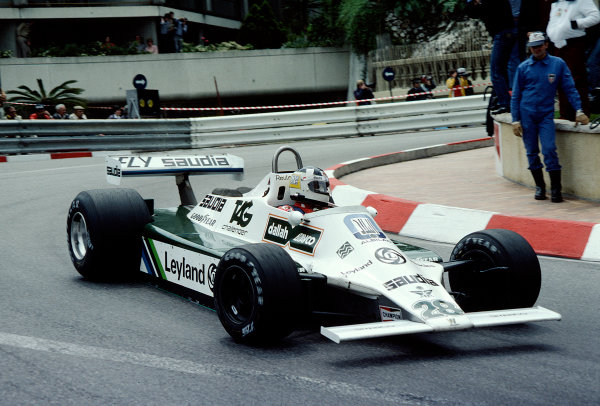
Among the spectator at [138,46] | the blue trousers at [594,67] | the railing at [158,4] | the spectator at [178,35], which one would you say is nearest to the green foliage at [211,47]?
the spectator at [178,35]

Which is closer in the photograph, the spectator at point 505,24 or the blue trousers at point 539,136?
the blue trousers at point 539,136

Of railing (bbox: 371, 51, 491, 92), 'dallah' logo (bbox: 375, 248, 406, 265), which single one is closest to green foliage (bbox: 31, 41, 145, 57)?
railing (bbox: 371, 51, 491, 92)

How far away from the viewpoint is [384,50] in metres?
31.8

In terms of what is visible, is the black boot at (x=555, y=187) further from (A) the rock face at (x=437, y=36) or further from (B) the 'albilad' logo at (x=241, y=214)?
(A) the rock face at (x=437, y=36)

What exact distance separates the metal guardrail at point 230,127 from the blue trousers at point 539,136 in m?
9.75

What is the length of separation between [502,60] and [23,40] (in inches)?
995

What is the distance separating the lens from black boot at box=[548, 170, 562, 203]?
810 cm

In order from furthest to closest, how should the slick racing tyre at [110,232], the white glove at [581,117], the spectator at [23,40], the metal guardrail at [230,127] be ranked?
the spectator at [23,40] → the metal guardrail at [230,127] → the white glove at [581,117] → the slick racing tyre at [110,232]

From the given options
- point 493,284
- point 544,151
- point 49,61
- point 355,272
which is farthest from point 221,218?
point 49,61

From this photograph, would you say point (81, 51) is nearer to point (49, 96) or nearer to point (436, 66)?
point (49, 96)

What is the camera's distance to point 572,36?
29.1 feet

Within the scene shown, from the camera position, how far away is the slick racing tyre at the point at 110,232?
20.5ft

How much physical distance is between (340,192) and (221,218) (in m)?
3.12

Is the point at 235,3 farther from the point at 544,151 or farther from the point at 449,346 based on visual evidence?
the point at 449,346
